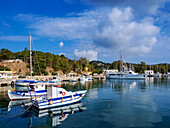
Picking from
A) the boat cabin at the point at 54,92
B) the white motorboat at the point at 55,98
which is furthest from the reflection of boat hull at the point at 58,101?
the boat cabin at the point at 54,92

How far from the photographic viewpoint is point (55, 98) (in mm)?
21984

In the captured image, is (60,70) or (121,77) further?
(60,70)

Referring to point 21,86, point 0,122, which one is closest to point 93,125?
point 0,122

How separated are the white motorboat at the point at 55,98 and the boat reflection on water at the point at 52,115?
716 mm

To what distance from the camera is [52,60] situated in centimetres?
11631

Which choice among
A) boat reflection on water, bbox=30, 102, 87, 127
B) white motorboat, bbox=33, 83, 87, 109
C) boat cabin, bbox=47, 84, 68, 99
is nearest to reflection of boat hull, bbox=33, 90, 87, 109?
white motorboat, bbox=33, 83, 87, 109

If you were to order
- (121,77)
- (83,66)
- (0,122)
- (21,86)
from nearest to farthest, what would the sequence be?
(0,122) < (21,86) < (121,77) < (83,66)

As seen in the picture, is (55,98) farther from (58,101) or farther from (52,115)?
(52,115)

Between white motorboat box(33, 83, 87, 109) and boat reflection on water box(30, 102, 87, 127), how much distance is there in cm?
72

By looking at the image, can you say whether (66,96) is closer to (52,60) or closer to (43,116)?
(43,116)

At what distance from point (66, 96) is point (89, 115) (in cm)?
597

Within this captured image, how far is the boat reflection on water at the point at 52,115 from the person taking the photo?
1627 centimetres

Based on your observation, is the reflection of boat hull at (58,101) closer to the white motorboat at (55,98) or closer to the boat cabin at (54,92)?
the white motorboat at (55,98)

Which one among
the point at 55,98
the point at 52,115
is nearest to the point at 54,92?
the point at 55,98
